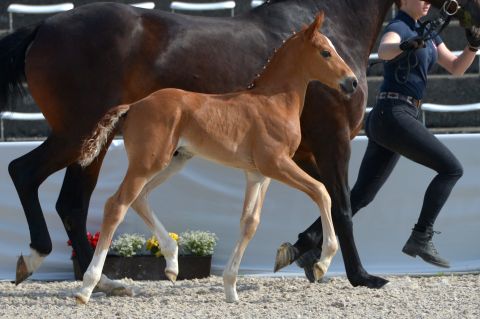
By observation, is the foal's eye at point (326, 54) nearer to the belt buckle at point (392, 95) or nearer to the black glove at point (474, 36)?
the belt buckle at point (392, 95)

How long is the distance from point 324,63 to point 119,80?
1323 millimetres

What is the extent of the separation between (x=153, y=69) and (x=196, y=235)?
1.25m

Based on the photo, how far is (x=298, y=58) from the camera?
218 inches

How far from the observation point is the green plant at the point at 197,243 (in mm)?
6711

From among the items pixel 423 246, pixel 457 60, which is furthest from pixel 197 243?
pixel 457 60

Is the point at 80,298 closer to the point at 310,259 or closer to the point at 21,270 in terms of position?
the point at 21,270

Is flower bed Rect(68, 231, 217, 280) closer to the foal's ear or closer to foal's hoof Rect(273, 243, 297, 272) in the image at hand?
foal's hoof Rect(273, 243, 297, 272)

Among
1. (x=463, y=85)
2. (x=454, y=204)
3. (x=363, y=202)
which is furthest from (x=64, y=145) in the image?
(x=463, y=85)

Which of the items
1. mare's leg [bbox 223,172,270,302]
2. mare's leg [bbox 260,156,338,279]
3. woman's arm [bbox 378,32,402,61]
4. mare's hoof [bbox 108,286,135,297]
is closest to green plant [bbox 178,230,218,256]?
mare's hoof [bbox 108,286,135,297]

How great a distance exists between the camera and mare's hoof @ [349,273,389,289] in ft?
19.6

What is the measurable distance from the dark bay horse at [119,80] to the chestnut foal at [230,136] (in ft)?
2.16

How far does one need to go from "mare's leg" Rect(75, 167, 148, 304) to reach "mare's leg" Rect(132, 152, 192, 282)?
0.30 metres

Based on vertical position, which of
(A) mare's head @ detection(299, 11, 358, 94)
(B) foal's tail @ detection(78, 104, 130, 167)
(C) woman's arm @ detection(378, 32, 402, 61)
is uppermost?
(C) woman's arm @ detection(378, 32, 402, 61)

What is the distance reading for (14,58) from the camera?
6199 millimetres
